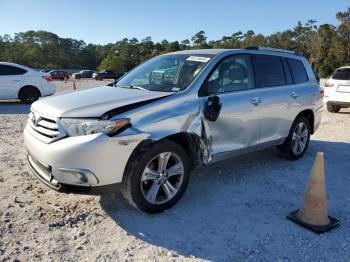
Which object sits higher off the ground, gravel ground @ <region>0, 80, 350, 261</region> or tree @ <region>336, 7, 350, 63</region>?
tree @ <region>336, 7, 350, 63</region>

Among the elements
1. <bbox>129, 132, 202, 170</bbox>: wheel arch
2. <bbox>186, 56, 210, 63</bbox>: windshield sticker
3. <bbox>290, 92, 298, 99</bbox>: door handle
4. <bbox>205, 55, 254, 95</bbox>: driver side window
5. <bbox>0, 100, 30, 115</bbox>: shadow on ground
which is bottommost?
<bbox>0, 100, 30, 115</bbox>: shadow on ground

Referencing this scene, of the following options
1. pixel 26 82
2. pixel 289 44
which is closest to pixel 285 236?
pixel 26 82

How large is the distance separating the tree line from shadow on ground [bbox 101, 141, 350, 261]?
220 feet

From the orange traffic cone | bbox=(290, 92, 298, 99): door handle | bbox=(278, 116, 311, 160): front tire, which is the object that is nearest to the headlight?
Answer: the orange traffic cone

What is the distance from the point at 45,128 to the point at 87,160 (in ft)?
2.39

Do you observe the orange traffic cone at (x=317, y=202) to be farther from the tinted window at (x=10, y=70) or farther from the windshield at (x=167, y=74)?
the tinted window at (x=10, y=70)

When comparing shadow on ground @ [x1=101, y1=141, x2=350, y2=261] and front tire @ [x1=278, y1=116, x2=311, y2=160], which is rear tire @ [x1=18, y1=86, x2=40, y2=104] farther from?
front tire @ [x1=278, y1=116, x2=311, y2=160]

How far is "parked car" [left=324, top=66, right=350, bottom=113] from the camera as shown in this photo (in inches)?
453

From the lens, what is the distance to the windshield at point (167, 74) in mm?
4574

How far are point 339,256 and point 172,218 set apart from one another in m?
1.66

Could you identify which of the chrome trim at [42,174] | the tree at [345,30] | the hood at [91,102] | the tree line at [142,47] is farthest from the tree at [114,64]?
the chrome trim at [42,174]

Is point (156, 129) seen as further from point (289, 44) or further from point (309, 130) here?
point (289, 44)

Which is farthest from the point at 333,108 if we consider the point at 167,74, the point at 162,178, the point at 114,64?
the point at 114,64

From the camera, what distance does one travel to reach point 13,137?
784cm
